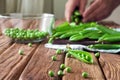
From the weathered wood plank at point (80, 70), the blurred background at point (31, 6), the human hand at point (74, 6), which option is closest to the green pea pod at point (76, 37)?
the weathered wood plank at point (80, 70)

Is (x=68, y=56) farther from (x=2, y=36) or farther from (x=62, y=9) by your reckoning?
(x=62, y=9)

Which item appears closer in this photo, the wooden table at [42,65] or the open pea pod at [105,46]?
the wooden table at [42,65]

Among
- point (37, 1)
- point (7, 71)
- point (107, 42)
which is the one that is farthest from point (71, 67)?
point (37, 1)

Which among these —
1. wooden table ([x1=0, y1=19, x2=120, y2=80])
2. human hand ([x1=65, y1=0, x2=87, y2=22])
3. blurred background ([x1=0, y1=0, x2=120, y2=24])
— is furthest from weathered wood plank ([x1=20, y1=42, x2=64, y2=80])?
blurred background ([x1=0, y1=0, x2=120, y2=24])

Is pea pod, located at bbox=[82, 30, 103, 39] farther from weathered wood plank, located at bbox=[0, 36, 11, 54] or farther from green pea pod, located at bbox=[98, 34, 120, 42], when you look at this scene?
weathered wood plank, located at bbox=[0, 36, 11, 54]

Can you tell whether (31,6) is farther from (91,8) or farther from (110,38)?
(110,38)

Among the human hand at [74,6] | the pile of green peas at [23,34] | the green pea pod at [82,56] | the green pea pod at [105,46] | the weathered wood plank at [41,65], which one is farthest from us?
the human hand at [74,6]

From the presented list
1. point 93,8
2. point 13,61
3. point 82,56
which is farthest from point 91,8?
point 13,61

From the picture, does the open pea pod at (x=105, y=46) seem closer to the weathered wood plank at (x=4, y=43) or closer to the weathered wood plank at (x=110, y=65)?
the weathered wood plank at (x=110, y=65)

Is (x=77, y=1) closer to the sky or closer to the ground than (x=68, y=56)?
closer to the sky
